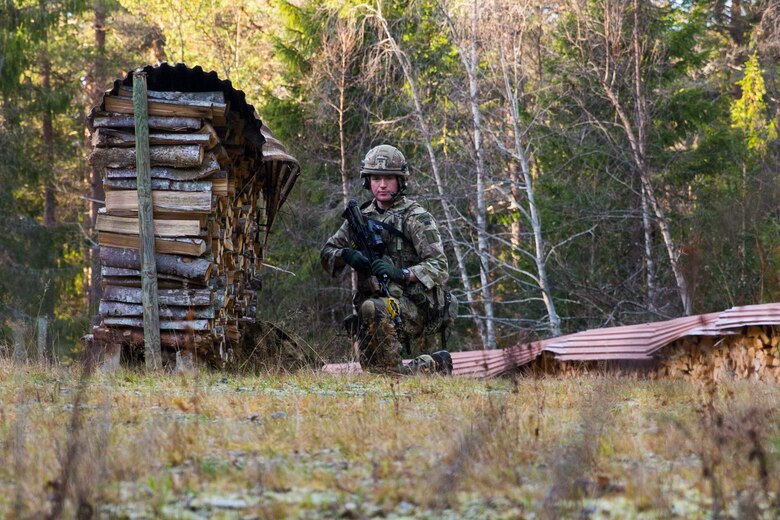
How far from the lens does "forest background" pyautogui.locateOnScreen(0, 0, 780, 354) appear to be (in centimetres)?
1909

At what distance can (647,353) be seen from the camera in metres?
11.7

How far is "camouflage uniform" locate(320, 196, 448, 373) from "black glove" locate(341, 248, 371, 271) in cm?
8

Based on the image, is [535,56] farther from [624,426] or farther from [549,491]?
[549,491]

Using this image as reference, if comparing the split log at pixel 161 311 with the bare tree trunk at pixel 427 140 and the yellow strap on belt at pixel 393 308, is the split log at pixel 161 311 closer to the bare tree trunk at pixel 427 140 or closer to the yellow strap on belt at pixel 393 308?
the yellow strap on belt at pixel 393 308

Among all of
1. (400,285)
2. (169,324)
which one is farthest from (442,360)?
(169,324)

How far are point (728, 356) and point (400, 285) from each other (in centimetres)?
404

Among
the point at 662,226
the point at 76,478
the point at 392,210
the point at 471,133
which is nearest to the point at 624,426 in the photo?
the point at 76,478

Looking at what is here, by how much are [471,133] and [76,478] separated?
57.6ft

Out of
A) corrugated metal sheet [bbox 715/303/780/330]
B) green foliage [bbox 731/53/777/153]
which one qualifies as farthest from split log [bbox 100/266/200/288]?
green foliage [bbox 731/53/777/153]

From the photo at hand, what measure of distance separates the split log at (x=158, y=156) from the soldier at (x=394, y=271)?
143cm

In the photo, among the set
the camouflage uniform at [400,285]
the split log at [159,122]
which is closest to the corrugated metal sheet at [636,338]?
the camouflage uniform at [400,285]

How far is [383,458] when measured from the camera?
4.53 m

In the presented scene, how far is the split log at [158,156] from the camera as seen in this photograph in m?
9.32

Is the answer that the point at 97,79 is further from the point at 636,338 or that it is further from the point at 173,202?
the point at 173,202
